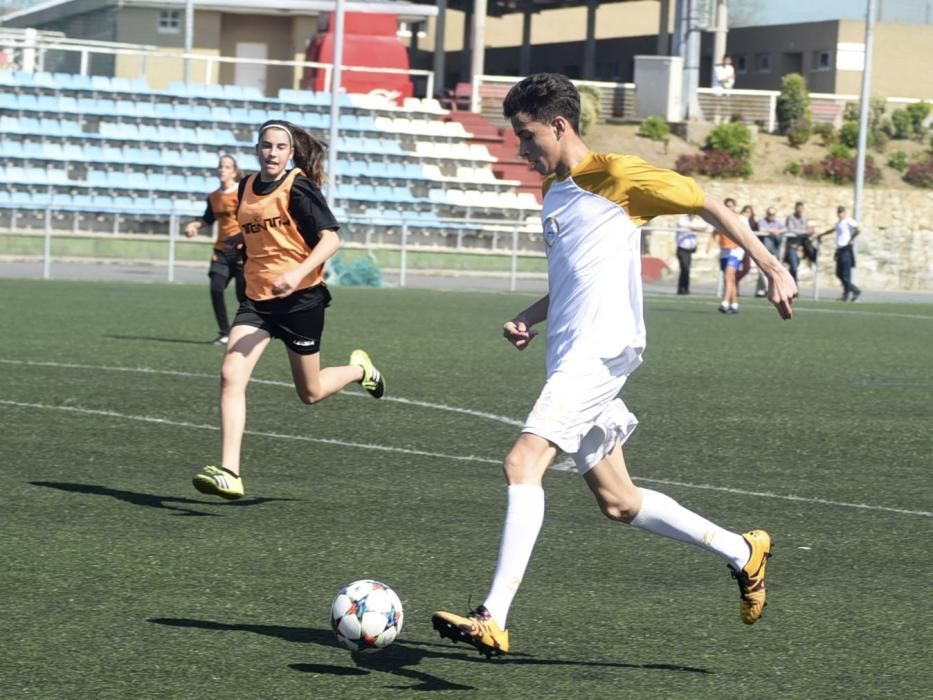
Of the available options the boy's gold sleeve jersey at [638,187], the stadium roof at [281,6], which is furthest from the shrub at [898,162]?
the boy's gold sleeve jersey at [638,187]

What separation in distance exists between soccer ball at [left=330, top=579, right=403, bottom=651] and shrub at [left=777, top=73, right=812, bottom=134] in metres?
44.0

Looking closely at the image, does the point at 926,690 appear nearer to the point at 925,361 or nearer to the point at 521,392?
the point at 521,392

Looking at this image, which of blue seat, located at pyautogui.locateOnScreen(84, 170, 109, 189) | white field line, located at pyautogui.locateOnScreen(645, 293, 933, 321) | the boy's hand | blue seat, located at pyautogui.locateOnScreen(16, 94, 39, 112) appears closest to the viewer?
the boy's hand

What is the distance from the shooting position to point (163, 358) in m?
16.0

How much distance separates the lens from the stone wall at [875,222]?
44.2 meters

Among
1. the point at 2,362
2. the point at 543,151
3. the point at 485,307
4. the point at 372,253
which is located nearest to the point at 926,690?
the point at 543,151

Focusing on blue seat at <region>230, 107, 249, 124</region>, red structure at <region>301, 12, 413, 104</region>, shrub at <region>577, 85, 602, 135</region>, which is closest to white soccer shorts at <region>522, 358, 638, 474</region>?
blue seat at <region>230, 107, 249, 124</region>

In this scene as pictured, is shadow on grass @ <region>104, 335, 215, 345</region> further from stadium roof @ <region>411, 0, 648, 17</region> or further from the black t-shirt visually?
stadium roof @ <region>411, 0, 648, 17</region>

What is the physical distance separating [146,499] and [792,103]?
41.7 metres

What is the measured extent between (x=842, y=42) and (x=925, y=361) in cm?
3865

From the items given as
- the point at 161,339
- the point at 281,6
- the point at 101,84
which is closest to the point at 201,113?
the point at 101,84

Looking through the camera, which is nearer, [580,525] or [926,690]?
[926,690]

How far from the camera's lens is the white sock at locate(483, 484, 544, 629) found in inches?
210

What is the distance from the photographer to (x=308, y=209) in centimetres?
879
